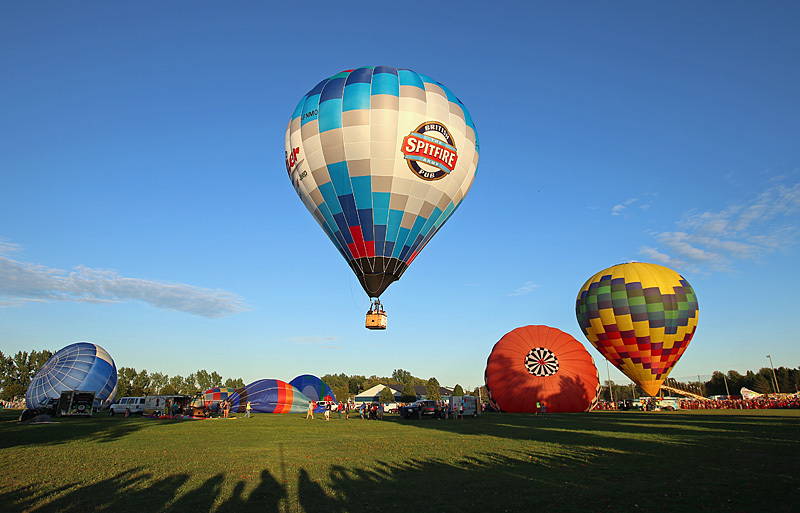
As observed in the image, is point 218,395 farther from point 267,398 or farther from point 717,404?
point 717,404

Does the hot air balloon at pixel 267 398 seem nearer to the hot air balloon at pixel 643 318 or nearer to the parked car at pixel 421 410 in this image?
the parked car at pixel 421 410

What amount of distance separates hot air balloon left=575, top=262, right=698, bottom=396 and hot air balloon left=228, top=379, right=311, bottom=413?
83.6 ft

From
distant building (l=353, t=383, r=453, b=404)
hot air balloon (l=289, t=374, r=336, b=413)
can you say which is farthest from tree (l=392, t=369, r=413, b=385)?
hot air balloon (l=289, t=374, r=336, b=413)

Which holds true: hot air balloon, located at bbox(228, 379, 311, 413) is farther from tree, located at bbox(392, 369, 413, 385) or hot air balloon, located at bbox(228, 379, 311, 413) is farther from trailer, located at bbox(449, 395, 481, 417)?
tree, located at bbox(392, 369, 413, 385)

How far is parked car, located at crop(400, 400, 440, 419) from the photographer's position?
98.3 ft

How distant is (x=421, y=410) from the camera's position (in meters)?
30.4

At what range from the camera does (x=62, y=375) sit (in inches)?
1416

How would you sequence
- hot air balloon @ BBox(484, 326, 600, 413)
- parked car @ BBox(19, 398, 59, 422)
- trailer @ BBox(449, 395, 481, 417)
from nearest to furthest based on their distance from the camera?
parked car @ BBox(19, 398, 59, 422)
trailer @ BBox(449, 395, 481, 417)
hot air balloon @ BBox(484, 326, 600, 413)

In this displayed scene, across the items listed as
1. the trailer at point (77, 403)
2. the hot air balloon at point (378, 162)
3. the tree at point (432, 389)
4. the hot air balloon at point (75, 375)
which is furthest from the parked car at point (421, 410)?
the tree at point (432, 389)

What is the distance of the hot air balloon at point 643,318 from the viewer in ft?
109

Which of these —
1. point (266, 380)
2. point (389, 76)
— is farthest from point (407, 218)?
point (266, 380)

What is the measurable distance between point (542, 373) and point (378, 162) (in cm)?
1998

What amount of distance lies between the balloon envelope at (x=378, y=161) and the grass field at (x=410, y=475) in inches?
334

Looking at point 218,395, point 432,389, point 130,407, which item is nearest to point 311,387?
point 218,395
